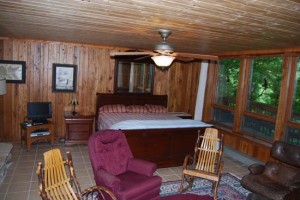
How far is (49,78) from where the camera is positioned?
5.85 meters

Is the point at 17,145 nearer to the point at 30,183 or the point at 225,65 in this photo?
the point at 30,183

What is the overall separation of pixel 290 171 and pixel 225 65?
3509 mm

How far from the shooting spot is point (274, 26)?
2.78 metres

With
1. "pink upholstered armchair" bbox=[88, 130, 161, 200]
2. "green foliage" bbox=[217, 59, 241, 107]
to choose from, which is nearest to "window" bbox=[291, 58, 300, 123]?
"green foliage" bbox=[217, 59, 241, 107]

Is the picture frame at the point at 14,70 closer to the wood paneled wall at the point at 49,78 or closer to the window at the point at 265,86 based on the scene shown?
the wood paneled wall at the point at 49,78

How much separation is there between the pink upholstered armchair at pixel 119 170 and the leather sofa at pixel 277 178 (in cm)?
138

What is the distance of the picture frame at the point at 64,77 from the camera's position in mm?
5879

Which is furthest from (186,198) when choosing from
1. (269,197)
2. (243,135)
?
(243,135)

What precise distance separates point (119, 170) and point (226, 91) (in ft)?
13.3

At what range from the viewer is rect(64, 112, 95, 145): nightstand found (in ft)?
18.6

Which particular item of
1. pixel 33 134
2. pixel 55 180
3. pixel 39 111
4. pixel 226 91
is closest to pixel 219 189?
pixel 55 180

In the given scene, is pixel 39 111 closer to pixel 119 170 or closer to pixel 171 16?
pixel 119 170

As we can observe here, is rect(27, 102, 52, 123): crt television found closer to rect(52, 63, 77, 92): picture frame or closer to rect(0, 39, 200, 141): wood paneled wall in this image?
rect(0, 39, 200, 141): wood paneled wall

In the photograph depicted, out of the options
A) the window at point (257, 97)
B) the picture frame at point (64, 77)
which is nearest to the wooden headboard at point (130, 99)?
the picture frame at point (64, 77)
